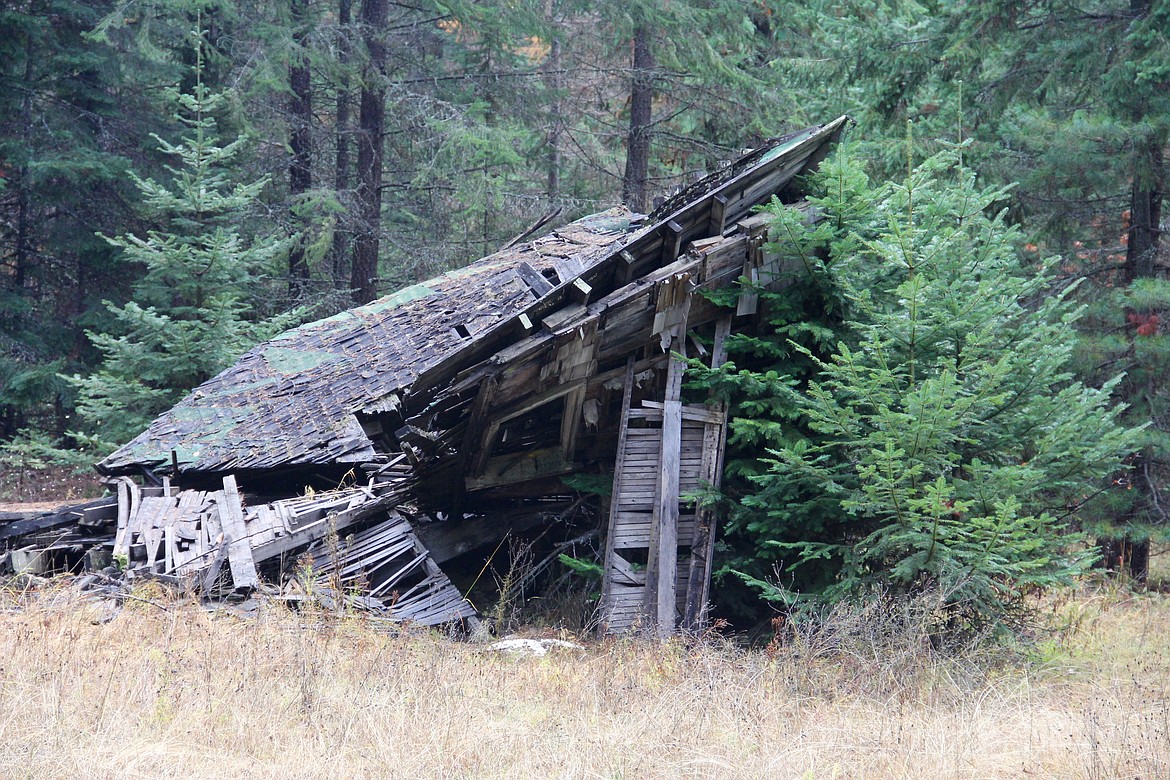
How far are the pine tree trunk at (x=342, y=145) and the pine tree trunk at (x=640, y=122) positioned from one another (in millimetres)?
5791

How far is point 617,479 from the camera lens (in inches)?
371

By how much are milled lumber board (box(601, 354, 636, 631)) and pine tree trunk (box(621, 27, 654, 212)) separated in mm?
10400

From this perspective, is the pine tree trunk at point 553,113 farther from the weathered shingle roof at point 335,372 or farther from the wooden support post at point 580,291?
the wooden support post at point 580,291

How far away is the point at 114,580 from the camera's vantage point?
29.8 feet

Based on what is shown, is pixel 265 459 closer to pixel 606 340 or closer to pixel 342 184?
pixel 606 340

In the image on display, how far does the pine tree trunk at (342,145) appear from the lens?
19484mm

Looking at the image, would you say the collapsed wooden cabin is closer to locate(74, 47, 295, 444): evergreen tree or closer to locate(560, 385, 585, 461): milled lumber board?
locate(560, 385, 585, 461): milled lumber board

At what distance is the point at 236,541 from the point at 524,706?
13.1 ft

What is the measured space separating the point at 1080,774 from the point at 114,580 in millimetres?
8095

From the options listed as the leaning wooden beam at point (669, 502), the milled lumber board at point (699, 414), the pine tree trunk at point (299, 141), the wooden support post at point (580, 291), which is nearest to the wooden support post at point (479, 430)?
the wooden support post at point (580, 291)

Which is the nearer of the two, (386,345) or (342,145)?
(386,345)

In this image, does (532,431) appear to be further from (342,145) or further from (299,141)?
(342,145)

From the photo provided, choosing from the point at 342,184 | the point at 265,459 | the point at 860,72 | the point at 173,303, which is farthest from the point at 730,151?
the point at 265,459

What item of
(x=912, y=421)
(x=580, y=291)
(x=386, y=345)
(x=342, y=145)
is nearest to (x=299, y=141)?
(x=342, y=145)
